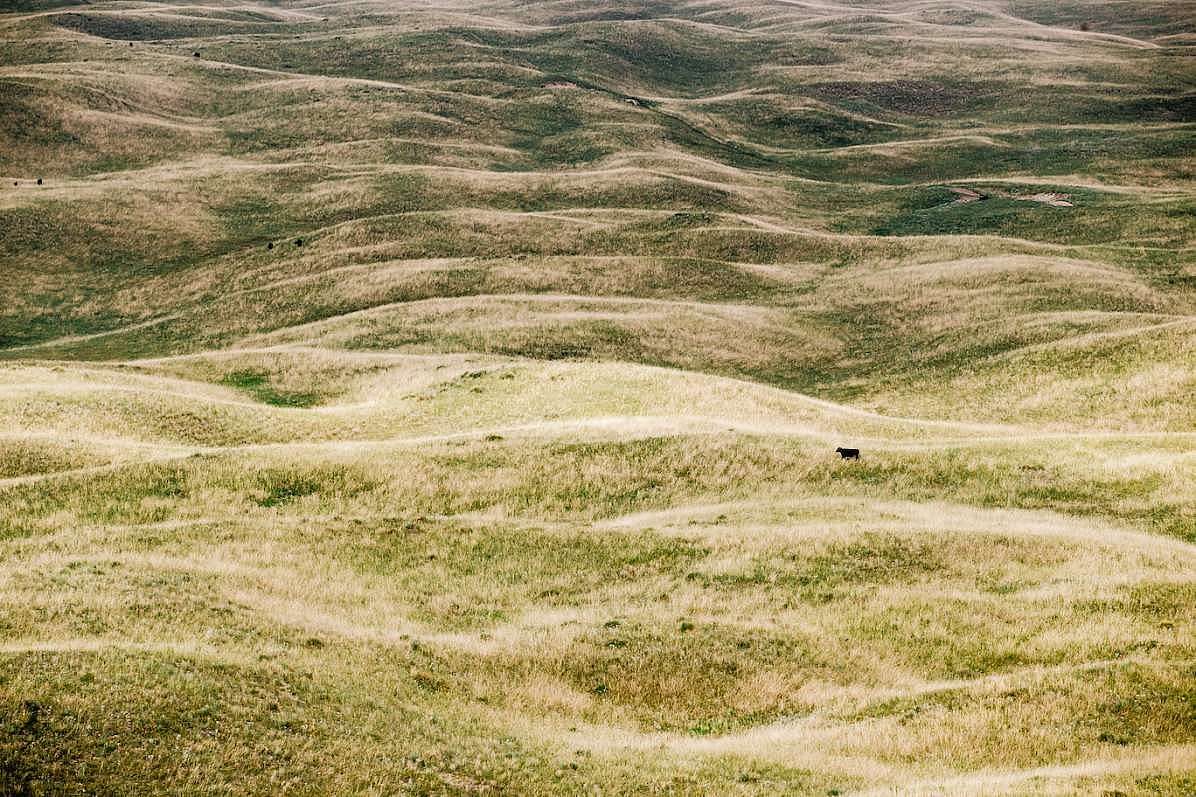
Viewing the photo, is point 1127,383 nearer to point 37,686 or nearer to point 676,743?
point 676,743

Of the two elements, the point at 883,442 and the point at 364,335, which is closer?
the point at 883,442

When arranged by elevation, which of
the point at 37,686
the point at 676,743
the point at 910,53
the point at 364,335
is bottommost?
the point at 364,335

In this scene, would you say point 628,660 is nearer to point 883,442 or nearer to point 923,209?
point 883,442

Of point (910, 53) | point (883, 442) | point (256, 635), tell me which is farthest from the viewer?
point (910, 53)

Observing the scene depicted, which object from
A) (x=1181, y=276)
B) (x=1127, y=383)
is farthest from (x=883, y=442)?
(x=1181, y=276)

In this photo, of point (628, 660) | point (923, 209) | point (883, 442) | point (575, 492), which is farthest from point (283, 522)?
point (923, 209)

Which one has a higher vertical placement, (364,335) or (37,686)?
(37,686)

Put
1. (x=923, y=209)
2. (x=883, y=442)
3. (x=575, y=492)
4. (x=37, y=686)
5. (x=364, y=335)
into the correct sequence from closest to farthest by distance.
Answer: (x=37, y=686)
(x=575, y=492)
(x=883, y=442)
(x=364, y=335)
(x=923, y=209)
